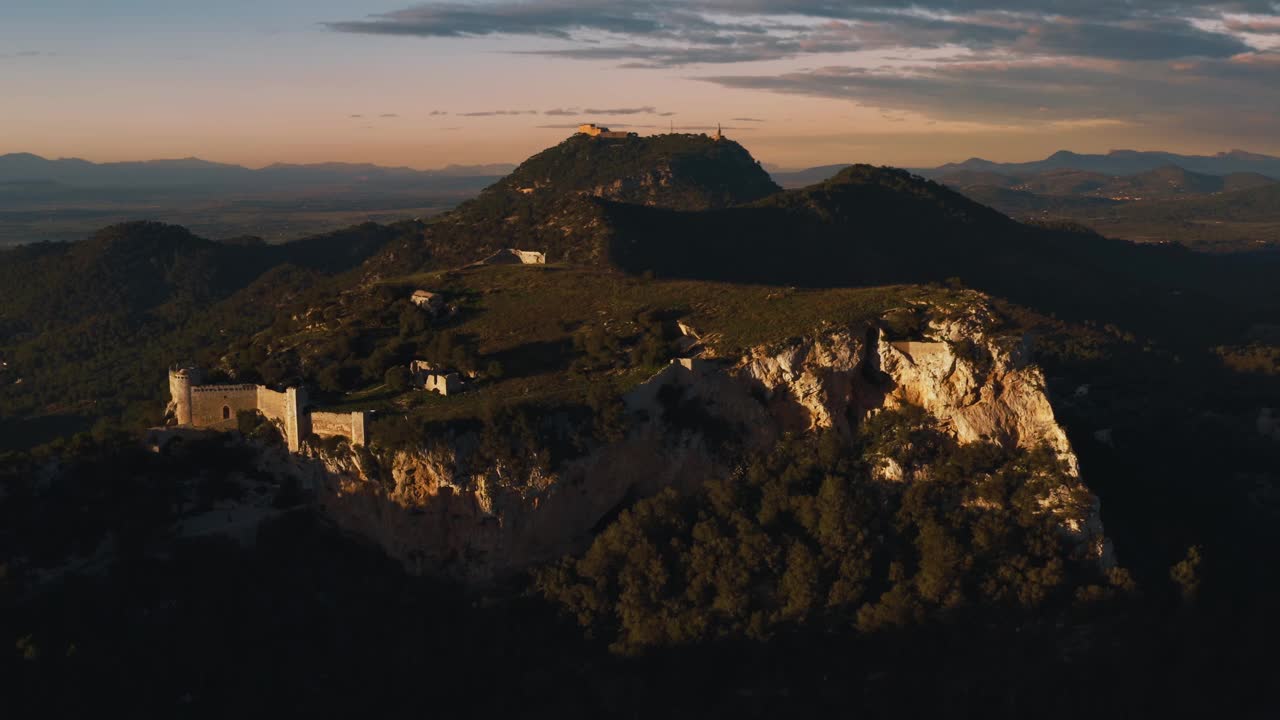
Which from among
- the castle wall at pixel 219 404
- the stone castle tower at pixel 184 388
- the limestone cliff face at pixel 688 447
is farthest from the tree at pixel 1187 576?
the stone castle tower at pixel 184 388

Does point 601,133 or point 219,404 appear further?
point 601,133

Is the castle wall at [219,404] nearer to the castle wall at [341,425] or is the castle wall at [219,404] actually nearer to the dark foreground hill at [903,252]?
the castle wall at [341,425]

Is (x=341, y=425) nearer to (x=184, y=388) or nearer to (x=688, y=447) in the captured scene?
(x=184, y=388)

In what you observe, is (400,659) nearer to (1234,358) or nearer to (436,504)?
(436,504)

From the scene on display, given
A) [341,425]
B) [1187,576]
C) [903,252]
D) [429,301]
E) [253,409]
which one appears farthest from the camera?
[903,252]

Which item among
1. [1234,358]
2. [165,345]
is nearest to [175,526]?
[165,345]

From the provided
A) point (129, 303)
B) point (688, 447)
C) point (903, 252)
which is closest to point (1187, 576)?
point (688, 447)

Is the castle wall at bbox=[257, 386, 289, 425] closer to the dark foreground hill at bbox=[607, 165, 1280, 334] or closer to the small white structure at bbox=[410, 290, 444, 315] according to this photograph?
the small white structure at bbox=[410, 290, 444, 315]
